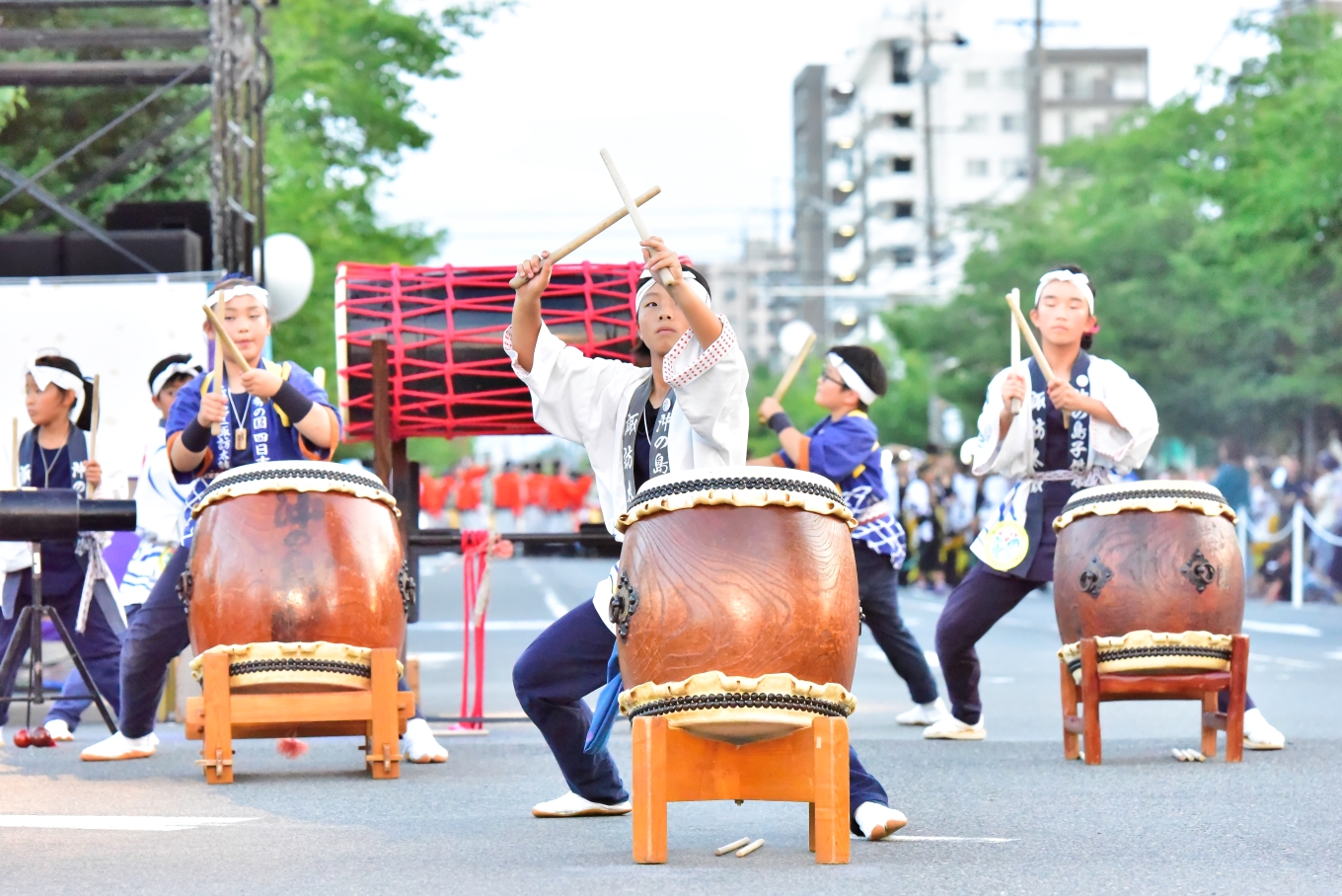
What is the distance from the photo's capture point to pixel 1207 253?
85.8 feet

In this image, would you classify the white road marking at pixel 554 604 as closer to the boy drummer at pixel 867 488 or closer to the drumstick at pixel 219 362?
the boy drummer at pixel 867 488

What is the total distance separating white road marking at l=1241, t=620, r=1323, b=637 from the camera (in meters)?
15.2

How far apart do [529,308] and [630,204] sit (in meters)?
0.42

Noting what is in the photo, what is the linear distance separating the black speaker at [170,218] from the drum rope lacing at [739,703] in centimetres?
945

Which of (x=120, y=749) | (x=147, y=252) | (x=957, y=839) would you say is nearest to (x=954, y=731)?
(x=957, y=839)

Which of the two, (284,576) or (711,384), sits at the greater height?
(711,384)

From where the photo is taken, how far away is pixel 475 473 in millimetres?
40906

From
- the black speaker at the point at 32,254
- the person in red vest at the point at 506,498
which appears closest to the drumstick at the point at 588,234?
the black speaker at the point at 32,254

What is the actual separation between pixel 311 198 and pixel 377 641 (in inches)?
555

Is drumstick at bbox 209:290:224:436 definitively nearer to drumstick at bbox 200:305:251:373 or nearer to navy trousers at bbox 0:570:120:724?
drumstick at bbox 200:305:251:373

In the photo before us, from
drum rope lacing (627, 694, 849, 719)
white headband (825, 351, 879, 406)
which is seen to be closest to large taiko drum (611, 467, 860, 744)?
drum rope lacing (627, 694, 849, 719)

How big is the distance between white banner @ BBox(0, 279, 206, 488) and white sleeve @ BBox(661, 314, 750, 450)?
7.20 metres

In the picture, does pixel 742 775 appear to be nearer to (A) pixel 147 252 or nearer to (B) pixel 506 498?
(A) pixel 147 252

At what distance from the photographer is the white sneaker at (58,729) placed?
7.92 m
